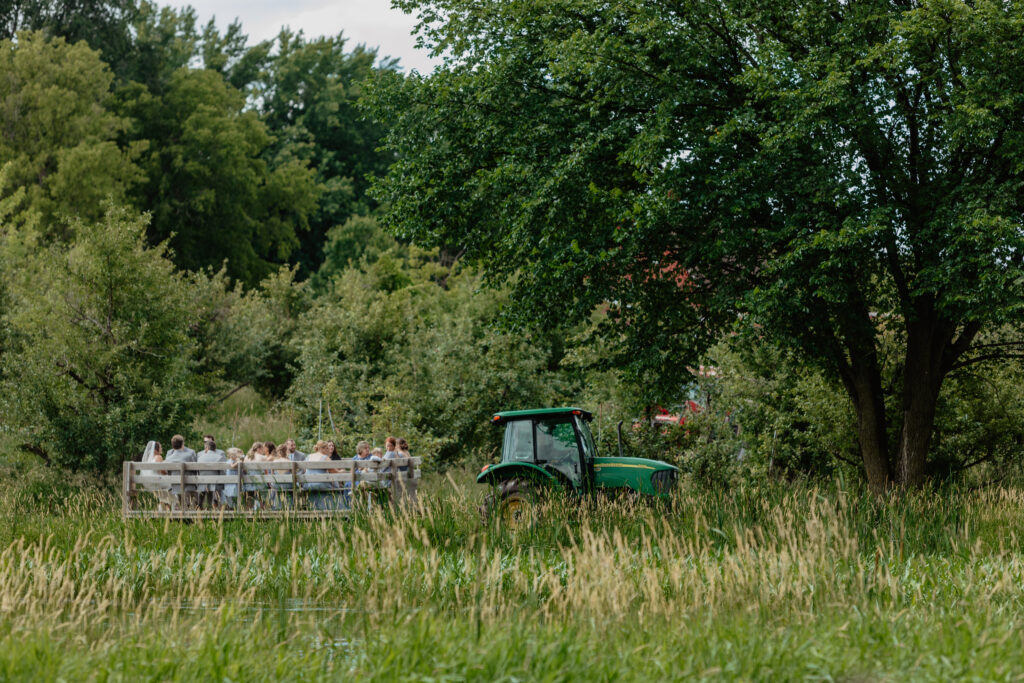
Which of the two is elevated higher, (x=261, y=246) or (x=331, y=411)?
(x=261, y=246)

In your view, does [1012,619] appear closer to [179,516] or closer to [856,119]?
[856,119]

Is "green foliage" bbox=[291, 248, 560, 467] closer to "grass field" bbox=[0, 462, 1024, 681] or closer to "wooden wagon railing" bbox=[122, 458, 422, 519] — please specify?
"wooden wagon railing" bbox=[122, 458, 422, 519]

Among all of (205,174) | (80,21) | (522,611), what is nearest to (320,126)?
(205,174)

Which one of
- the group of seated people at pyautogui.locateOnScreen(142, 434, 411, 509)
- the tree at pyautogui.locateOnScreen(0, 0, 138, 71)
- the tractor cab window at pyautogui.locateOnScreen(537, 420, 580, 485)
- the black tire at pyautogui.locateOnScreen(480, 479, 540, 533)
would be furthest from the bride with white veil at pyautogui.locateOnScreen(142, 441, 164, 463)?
the tree at pyautogui.locateOnScreen(0, 0, 138, 71)

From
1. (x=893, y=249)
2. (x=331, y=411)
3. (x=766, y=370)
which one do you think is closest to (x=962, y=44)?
(x=893, y=249)

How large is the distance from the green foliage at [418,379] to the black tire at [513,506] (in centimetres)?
990

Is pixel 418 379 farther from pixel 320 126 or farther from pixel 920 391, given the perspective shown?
pixel 320 126

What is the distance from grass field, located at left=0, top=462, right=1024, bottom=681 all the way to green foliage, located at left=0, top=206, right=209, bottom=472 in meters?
8.77

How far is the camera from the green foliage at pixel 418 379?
78.5 ft

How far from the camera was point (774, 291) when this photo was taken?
13.4 meters

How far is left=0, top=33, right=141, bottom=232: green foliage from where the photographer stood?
38.1 metres

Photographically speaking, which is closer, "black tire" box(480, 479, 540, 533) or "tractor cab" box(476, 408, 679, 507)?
"black tire" box(480, 479, 540, 533)

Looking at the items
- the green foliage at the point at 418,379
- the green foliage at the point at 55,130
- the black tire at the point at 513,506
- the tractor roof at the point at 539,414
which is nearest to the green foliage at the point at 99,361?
the green foliage at the point at 418,379

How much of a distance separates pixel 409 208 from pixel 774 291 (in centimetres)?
667
